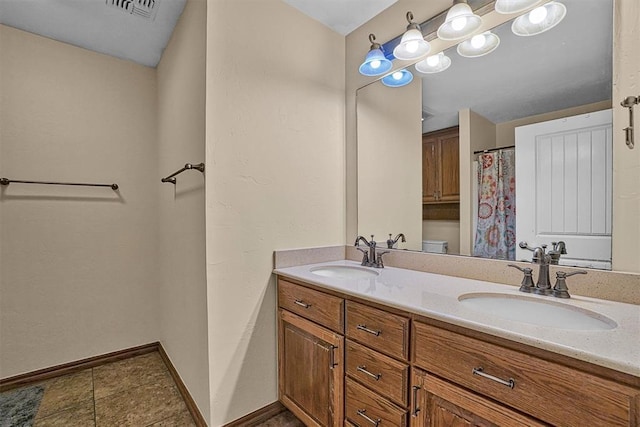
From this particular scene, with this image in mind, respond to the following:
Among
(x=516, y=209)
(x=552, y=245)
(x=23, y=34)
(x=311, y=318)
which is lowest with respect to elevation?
(x=311, y=318)

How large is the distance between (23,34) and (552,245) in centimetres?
319

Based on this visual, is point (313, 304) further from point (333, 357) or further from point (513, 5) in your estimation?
point (513, 5)

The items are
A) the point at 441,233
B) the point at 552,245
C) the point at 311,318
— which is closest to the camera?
the point at 552,245

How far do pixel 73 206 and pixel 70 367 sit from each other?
3.64ft

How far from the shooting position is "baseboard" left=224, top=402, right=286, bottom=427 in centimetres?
153

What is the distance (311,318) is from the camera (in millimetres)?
1415

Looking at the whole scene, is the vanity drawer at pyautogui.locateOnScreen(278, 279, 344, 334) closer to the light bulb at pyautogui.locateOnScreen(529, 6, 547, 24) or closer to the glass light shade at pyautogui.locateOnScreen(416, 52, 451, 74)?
the glass light shade at pyautogui.locateOnScreen(416, 52, 451, 74)

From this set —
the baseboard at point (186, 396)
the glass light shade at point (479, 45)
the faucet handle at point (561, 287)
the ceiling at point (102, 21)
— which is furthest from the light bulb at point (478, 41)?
the baseboard at point (186, 396)

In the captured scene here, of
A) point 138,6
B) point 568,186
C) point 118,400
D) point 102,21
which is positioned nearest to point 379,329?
point 568,186

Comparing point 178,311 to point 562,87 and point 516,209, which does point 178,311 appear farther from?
point 562,87

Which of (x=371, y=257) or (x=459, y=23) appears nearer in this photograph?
(x=459, y=23)

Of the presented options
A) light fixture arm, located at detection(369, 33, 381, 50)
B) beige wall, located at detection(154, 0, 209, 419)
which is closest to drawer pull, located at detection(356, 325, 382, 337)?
beige wall, located at detection(154, 0, 209, 419)

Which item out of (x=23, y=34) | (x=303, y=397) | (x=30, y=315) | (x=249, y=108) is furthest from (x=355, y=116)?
(x=30, y=315)

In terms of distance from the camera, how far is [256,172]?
1608 millimetres
